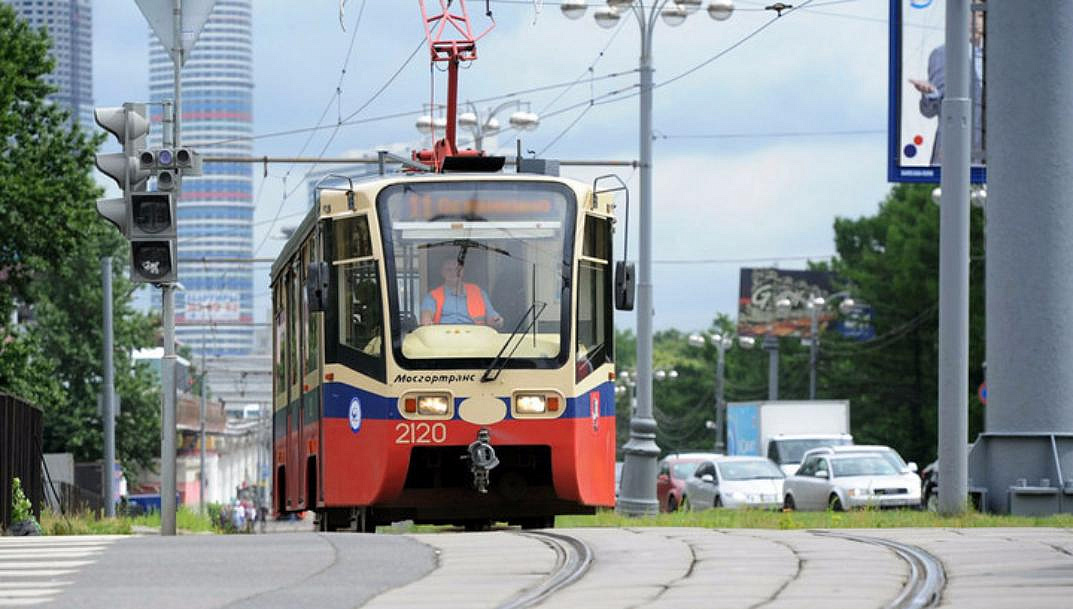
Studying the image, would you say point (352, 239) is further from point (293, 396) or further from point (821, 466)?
point (821, 466)

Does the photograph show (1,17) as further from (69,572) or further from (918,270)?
(918,270)

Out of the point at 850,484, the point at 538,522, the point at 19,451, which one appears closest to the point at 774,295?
the point at 850,484

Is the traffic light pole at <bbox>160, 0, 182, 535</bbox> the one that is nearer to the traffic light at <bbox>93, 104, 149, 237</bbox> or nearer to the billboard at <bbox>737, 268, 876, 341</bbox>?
the traffic light at <bbox>93, 104, 149, 237</bbox>

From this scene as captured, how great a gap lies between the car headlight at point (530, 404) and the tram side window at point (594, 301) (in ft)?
1.30

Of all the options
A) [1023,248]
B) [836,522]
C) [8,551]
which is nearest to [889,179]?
[1023,248]

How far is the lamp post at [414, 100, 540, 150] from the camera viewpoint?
3772cm

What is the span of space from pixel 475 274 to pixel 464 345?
0.62 m

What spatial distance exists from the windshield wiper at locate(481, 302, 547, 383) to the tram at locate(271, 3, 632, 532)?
0.5 inches

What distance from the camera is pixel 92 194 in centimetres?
4828

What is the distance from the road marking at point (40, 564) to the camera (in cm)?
1138

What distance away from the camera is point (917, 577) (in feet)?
39.0

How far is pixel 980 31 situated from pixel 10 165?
2821 centimetres

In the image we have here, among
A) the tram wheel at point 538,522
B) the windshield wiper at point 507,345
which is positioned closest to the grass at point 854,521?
the tram wheel at point 538,522

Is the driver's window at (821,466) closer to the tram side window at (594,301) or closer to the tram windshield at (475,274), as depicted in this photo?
the tram side window at (594,301)
